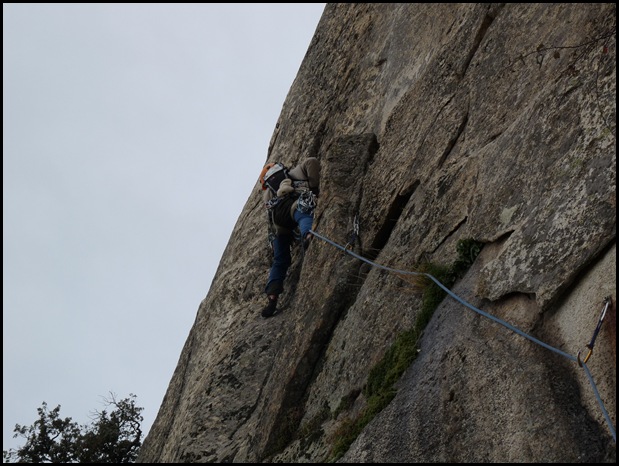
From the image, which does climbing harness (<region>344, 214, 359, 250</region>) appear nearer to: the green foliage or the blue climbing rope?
the blue climbing rope

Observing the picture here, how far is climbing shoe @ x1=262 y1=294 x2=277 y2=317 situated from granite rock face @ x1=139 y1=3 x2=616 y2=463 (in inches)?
5.8

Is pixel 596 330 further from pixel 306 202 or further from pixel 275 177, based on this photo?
pixel 275 177

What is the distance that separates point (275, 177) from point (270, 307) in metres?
2.48

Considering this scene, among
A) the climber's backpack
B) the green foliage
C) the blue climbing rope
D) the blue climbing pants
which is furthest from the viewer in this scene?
the climber's backpack

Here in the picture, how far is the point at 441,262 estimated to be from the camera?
29.7 ft

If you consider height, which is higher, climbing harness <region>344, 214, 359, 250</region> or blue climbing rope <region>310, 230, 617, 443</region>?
climbing harness <region>344, 214, 359, 250</region>

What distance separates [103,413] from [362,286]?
8589 mm

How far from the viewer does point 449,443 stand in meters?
6.88

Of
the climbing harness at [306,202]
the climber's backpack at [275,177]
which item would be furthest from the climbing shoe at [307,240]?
the climber's backpack at [275,177]

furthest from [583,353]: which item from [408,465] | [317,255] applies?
[317,255]

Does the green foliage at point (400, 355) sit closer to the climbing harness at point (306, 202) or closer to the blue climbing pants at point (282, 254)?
the blue climbing pants at point (282, 254)

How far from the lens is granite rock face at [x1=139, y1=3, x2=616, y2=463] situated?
263 inches

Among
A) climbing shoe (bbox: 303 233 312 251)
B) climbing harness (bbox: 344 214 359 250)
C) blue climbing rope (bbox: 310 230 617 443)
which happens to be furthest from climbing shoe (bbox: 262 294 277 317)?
blue climbing rope (bbox: 310 230 617 443)

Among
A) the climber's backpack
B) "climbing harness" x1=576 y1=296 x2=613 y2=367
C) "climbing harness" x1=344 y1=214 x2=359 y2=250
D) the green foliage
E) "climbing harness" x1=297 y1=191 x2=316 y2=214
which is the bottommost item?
"climbing harness" x1=576 y1=296 x2=613 y2=367
